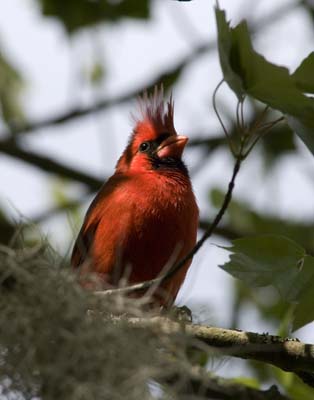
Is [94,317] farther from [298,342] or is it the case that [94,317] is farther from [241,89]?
[298,342]

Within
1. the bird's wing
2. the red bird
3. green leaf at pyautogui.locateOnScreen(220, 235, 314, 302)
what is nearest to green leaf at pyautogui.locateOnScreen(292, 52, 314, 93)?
green leaf at pyautogui.locateOnScreen(220, 235, 314, 302)

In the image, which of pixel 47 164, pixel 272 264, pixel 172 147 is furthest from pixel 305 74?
pixel 47 164

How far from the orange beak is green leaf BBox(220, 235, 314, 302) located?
6.53 ft

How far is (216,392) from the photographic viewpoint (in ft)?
11.6

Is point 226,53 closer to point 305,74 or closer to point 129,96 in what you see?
point 305,74

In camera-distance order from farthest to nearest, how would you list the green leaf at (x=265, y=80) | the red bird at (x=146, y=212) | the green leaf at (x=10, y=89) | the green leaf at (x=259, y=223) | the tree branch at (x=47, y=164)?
the green leaf at (x=10, y=89) → the green leaf at (x=259, y=223) → the tree branch at (x=47, y=164) → the red bird at (x=146, y=212) → the green leaf at (x=265, y=80)

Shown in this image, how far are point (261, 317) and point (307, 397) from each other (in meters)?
2.25

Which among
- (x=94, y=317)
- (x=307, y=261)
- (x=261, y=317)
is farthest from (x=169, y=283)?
(x=261, y=317)

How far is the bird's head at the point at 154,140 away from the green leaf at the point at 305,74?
83.7 inches

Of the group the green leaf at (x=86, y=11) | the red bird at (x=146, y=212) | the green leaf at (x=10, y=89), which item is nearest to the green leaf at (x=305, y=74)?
the red bird at (x=146, y=212)

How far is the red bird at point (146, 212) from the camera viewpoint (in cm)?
450

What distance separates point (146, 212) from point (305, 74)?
5.87 feet

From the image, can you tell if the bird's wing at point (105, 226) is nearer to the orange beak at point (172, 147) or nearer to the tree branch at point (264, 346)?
the orange beak at point (172, 147)

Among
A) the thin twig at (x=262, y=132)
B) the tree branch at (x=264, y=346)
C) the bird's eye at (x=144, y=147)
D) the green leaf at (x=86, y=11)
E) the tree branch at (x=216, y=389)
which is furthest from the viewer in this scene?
the green leaf at (x=86, y=11)
